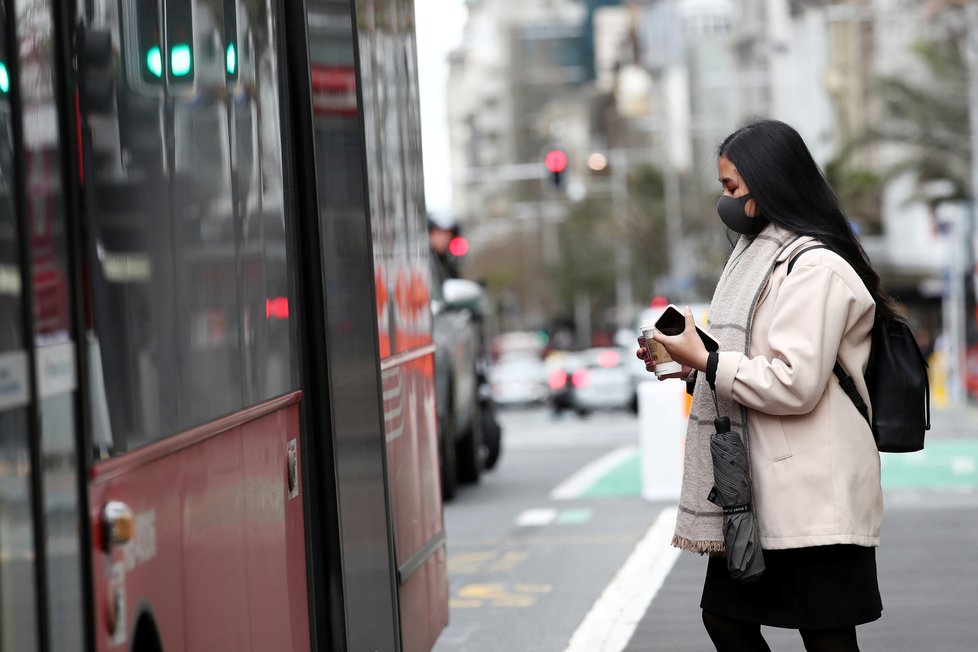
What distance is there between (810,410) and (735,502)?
11.2 inches

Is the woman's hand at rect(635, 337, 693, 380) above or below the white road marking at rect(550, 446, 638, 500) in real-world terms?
above

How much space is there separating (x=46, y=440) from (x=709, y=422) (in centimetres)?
208

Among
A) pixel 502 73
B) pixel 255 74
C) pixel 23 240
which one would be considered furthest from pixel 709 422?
pixel 502 73

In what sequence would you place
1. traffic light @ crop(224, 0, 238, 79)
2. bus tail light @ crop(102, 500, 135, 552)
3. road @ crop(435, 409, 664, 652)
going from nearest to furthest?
1. bus tail light @ crop(102, 500, 135, 552)
2. traffic light @ crop(224, 0, 238, 79)
3. road @ crop(435, 409, 664, 652)

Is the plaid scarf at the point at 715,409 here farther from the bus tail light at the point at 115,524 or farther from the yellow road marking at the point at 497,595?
the yellow road marking at the point at 497,595

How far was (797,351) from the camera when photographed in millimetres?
4098

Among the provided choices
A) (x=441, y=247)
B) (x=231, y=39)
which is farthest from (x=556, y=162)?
(x=231, y=39)

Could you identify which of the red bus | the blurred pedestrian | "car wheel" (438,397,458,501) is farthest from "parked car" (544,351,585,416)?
the red bus

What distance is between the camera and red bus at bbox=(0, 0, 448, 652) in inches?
102

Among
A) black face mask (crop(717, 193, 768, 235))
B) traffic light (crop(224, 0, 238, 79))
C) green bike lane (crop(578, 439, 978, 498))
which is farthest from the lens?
green bike lane (crop(578, 439, 978, 498))

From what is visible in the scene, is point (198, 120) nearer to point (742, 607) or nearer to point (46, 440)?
point (46, 440)

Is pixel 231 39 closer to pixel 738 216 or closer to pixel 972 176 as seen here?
pixel 738 216

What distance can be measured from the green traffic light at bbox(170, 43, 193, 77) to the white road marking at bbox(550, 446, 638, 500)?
10.4 meters

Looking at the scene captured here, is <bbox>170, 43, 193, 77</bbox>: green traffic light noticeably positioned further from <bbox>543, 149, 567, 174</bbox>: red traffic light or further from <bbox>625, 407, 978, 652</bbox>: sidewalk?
<bbox>543, 149, 567, 174</bbox>: red traffic light
